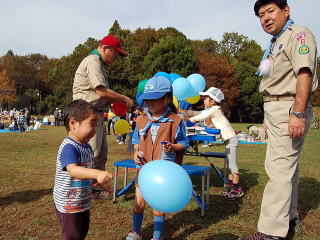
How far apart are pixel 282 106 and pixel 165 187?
1720mm

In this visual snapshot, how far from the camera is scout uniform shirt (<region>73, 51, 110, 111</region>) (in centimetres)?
470

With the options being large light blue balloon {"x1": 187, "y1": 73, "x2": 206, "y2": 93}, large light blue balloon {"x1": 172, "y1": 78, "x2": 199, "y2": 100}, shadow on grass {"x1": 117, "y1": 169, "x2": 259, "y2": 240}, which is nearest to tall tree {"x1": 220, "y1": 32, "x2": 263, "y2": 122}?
large light blue balloon {"x1": 187, "y1": 73, "x2": 206, "y2": 93}

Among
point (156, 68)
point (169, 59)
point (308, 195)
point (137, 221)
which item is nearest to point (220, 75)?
point (169, 59)

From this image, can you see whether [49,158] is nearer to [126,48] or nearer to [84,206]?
[84,206]

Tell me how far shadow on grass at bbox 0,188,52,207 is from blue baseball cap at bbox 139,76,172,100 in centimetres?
292

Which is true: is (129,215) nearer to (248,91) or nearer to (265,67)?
(265,67)

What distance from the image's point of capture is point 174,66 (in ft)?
136

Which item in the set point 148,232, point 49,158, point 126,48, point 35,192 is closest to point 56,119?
point 126,48

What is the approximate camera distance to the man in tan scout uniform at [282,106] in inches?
122

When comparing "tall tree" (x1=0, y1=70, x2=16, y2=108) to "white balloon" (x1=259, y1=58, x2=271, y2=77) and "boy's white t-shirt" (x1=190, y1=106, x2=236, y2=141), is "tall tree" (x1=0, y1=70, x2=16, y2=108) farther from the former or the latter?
"white balloon" (x1=259, y1=58, x2=271, y2=77)

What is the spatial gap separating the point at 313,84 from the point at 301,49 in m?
0.39

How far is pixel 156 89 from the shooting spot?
3277 mm

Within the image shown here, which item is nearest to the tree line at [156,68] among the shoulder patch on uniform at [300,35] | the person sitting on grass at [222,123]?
the person sitting on grass at [222,123]

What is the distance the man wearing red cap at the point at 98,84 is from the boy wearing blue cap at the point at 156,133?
152 cm
